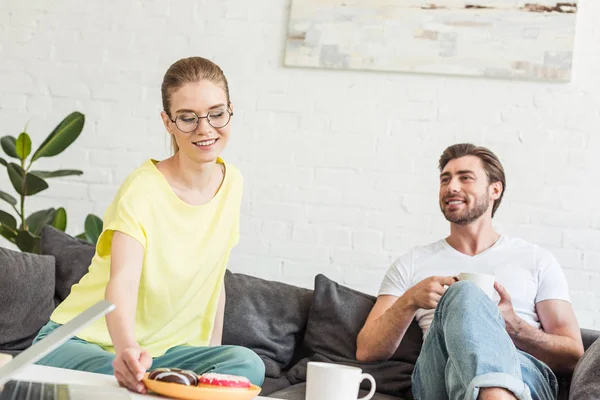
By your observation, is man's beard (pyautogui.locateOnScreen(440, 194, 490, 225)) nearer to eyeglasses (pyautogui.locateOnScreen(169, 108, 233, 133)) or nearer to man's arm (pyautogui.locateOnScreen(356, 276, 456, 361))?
man's arm (pyautogui.locateOnScreen(356, 276, 456, 361))

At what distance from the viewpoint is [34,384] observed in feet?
3.73

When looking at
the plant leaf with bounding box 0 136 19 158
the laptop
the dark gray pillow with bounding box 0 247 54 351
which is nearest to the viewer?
the laptop

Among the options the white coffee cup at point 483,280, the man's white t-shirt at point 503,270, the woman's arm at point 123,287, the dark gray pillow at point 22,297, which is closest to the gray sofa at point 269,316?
the dark gray pillow at point 22,297

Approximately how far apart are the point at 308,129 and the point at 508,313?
136 cm

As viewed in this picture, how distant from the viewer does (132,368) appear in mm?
1331

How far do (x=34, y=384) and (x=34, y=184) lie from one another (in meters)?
2.21

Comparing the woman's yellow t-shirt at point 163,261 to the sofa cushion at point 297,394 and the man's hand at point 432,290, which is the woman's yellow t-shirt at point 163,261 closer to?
the sofa cushion at point 297,394

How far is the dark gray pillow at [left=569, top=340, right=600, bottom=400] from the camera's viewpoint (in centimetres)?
187

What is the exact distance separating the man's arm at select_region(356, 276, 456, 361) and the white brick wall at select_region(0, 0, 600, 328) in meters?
0.75

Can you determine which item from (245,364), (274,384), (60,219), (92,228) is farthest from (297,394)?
(60,219)

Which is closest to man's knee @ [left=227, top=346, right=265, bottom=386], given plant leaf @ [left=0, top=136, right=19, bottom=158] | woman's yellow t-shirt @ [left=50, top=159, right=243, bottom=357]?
woman's yellow t-shirt @ [left=50, top=159, right=243, bottom=357]

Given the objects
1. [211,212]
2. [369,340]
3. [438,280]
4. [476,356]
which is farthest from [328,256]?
[476,356]

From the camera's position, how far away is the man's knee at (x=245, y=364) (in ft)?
5.93

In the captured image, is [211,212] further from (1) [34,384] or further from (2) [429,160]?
(2) [429,160]
